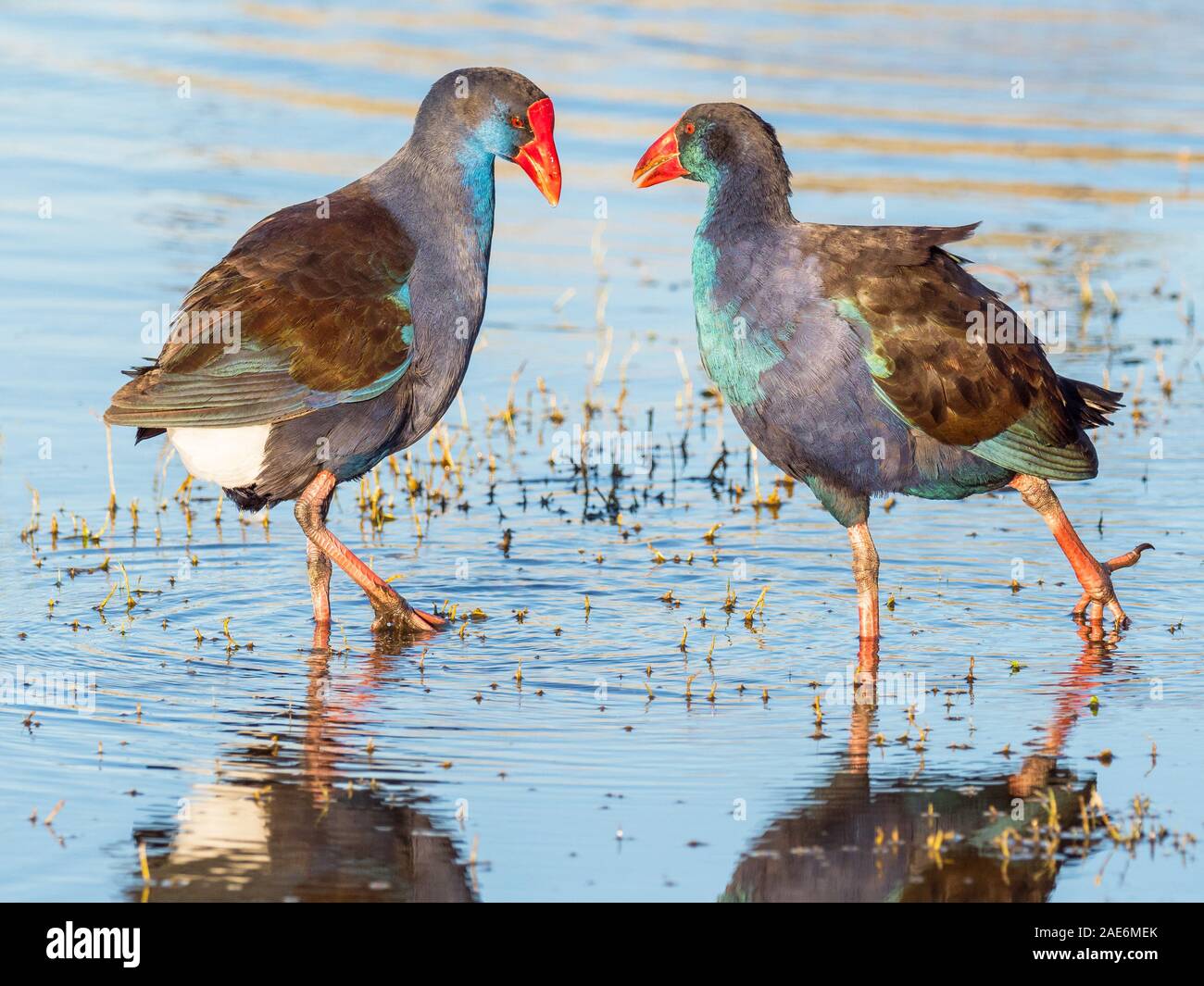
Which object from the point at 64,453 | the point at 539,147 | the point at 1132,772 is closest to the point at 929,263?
the point at 539,147

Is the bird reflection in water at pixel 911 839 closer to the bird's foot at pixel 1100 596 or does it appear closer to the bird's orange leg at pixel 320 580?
the bird's foot at pixel 1100 596

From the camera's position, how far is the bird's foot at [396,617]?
297 inches

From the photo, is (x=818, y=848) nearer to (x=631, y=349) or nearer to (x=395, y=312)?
(x=395, y=312)

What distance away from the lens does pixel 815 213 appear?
14406 mm

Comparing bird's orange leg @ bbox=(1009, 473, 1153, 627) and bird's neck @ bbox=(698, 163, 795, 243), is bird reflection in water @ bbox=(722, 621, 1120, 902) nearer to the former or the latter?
bird's orange leg @ bbox=(1009, 473, 1153, 627)

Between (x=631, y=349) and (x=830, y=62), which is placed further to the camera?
(x=830, y=62)

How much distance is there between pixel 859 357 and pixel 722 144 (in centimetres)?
107

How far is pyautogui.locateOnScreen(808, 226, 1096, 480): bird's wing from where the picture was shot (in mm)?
7191

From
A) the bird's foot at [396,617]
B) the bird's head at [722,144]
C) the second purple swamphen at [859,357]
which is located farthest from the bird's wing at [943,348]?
the bird's foot at [396,617]

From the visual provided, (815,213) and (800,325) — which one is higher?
(815,213)

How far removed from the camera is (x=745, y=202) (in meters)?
7.43

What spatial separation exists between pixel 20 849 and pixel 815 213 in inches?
395

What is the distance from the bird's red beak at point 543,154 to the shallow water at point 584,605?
1680 millimetres

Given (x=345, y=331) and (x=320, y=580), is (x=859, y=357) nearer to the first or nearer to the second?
(x=345, y=331)
